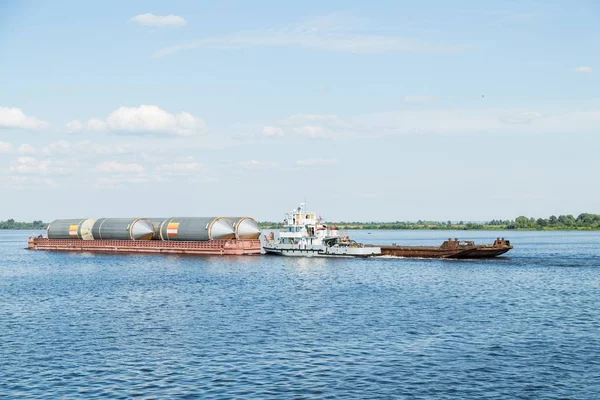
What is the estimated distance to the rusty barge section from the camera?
4823 inches

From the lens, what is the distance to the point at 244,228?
124875 millimetres

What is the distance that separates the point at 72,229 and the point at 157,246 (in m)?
28.2

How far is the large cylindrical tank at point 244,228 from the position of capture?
12438cm

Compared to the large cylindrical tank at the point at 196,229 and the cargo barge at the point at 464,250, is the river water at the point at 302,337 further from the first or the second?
the large cylindrical tank at the point at 196,229

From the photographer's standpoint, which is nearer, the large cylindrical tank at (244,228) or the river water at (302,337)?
the river water at (302,337)

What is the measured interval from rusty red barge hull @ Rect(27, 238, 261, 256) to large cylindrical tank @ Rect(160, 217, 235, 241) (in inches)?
45.0

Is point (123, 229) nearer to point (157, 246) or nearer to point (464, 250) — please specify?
point (157, 246)

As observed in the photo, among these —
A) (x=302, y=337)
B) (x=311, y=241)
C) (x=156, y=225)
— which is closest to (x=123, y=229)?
(x=156, y=225)

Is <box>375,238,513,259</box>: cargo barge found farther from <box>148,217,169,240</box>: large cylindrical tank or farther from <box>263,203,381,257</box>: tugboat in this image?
<box>148,217,169,240</box>: large cylindrical tank

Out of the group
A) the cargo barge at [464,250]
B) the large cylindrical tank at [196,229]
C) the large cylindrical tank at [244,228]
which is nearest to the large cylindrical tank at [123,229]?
the large cylindrical tank at [196,229]

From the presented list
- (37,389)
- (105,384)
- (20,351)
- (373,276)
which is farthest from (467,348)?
(373,276)

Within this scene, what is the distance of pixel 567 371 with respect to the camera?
1430 inches

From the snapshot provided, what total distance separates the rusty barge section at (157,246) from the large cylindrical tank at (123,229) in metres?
1.08

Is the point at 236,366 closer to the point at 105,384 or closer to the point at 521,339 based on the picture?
the point at 105,384
